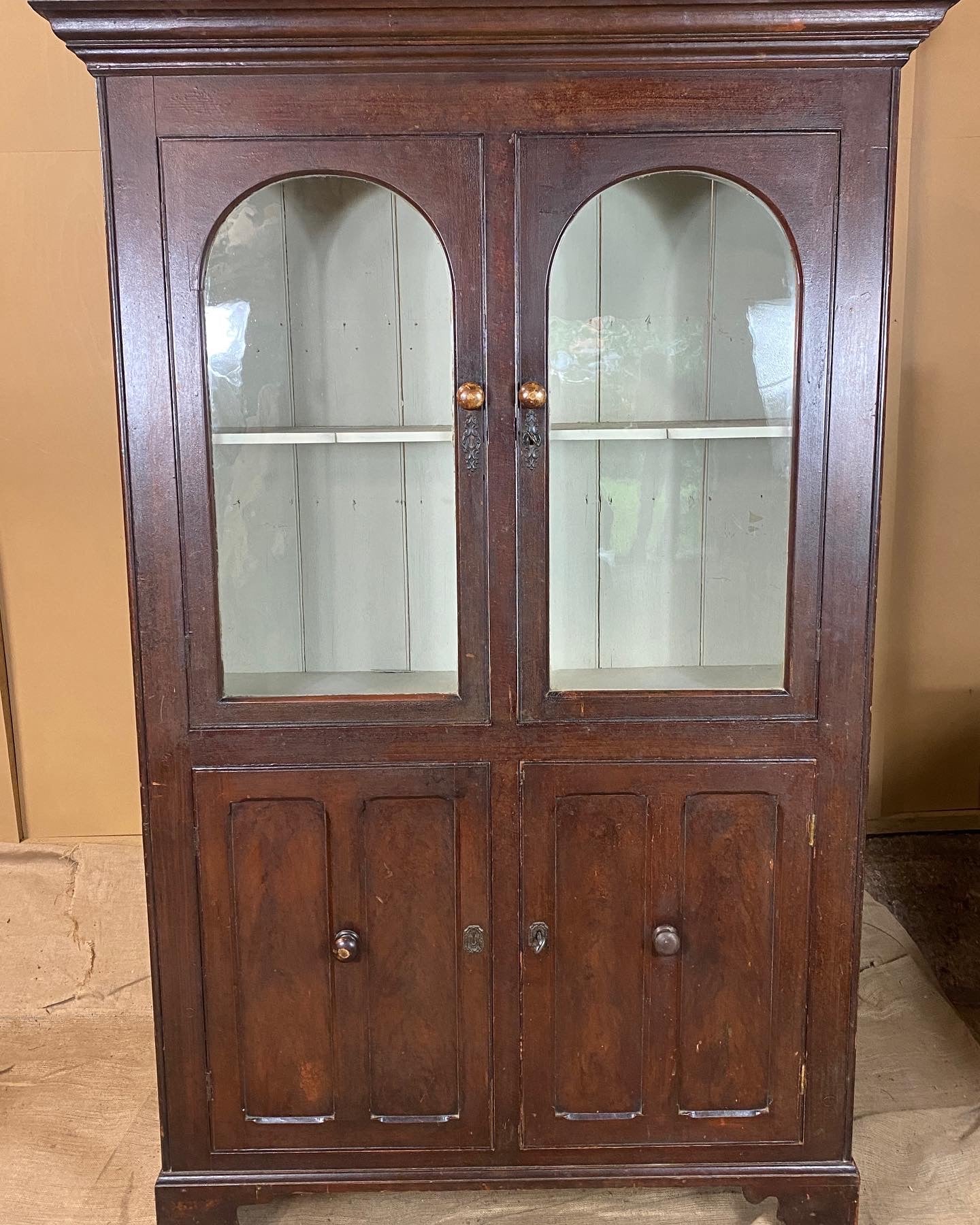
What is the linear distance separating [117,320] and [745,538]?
2.94 feet

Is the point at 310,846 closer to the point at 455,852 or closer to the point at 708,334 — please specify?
the point at 455,852

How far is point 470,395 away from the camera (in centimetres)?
135

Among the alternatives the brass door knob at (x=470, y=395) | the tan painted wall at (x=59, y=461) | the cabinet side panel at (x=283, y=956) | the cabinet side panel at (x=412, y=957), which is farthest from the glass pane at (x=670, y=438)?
the tan painted wall at (x=59, y=461)

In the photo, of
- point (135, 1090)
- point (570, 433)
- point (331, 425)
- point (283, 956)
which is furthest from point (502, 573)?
point (135, 1090)

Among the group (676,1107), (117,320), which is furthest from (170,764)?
(676,1107)

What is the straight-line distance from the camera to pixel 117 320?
1354 millimetres

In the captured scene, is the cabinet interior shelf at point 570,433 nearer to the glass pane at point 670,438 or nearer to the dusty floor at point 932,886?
the glass pane at point 670,438

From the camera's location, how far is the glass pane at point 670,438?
138 cm

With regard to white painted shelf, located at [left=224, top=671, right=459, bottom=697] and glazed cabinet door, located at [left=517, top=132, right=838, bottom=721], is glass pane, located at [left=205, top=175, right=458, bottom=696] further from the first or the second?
glazed cabinet door, located at [left=517, top=132, right=838, bottom=721]

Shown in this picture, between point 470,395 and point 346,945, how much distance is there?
2.58 feet

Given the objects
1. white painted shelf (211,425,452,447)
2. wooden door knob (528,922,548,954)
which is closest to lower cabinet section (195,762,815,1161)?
wooden door knob (528,922,548,954)

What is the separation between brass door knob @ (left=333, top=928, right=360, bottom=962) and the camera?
58.1 inches

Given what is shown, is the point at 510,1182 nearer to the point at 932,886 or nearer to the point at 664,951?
the point at 664,951

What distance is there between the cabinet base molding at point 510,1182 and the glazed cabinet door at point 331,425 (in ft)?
2.27
